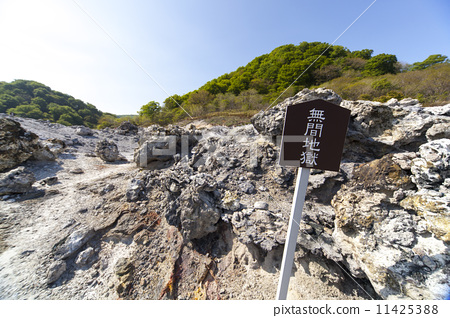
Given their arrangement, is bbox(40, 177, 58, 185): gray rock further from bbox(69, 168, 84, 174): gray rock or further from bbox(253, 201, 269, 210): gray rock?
bbox(253, 201, 269, 210): gray rock

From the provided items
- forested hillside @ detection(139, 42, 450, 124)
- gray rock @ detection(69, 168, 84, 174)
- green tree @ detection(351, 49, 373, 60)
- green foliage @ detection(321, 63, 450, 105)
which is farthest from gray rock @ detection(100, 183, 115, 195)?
green tree @ detection(351, 49, 373, 60)

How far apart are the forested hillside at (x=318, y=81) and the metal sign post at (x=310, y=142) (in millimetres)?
12439

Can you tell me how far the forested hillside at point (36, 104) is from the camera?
30016 mm

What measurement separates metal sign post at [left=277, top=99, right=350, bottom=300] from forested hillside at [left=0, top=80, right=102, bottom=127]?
4288 centimetres

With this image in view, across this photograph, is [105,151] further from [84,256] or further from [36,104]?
[36,104]

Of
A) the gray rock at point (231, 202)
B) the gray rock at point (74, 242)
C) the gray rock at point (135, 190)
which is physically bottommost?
the gray rock at point (74, 242)

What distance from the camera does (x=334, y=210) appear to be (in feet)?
11.1

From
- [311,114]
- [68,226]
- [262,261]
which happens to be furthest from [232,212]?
[68,226]

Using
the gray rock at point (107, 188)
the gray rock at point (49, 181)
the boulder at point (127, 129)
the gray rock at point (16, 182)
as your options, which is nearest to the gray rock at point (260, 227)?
the gray rock at point (107, 188)

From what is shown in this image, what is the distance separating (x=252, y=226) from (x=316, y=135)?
89.0 inches

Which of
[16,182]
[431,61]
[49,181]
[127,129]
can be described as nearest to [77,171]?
[49,181]

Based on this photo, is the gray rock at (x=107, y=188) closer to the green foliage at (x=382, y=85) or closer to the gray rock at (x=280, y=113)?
the gray rock at (x=280, y=113)

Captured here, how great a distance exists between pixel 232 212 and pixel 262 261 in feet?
3.77

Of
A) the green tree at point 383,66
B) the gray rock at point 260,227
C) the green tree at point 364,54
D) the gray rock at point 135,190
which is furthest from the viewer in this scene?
the green tree at point 364,54
